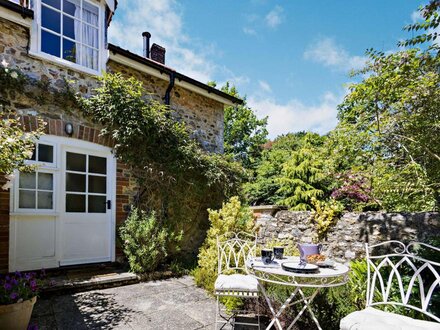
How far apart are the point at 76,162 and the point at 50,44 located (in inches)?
87.6

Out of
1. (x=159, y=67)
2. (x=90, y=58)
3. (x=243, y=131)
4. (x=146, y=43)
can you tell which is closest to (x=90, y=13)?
(x=90, y=58)

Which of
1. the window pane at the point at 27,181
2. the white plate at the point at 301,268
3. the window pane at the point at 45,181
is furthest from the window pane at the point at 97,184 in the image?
the white plate at the point at 301,268

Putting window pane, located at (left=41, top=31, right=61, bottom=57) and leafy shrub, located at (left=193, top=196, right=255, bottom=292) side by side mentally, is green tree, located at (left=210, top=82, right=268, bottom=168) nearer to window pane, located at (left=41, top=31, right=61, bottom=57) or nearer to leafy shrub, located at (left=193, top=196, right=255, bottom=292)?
leafy shrub, located at (left=193, top=196, right=255, bottom=292)

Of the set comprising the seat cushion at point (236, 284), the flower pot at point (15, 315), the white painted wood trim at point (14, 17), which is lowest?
the flower pot at point (15, 315)

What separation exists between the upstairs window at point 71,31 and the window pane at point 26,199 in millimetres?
2543

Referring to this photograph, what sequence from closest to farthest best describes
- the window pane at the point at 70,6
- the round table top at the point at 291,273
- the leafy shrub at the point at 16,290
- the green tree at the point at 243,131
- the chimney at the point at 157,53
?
1. the round table top at the point at 291,273
2. the leafy shrub at the point at 16,290
3. the window pane at the point at 70,6
4. the chimney at the point at 157,53
5. the green tree at the point at 243,131

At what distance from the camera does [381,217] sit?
3.50 m

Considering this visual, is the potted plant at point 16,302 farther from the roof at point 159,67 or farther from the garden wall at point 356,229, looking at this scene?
the roof at point 159,67

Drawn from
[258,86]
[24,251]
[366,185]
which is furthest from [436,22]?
[258,86]

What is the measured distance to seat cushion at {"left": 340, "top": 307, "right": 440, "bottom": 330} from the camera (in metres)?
1.75

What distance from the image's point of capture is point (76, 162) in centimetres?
507

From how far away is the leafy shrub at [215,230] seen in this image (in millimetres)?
4395

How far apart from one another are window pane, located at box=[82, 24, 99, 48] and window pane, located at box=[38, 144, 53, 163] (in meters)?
2.29

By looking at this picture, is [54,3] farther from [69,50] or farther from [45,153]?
[45,153]
